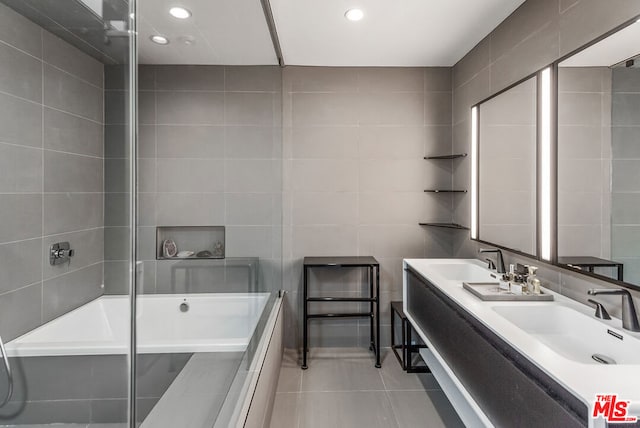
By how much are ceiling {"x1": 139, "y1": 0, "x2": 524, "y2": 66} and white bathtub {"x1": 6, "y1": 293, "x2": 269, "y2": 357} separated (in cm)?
65

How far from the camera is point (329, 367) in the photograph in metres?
2.75

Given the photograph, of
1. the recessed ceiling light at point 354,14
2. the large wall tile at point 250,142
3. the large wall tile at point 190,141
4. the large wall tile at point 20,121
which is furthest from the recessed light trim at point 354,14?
the large wall tile at point 20,121

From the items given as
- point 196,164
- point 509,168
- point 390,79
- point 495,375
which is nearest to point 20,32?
point 196,164

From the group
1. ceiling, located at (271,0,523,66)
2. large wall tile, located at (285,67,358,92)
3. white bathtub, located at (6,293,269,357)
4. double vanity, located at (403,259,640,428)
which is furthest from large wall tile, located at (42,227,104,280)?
large wall tile, located at (285,67,358,92)

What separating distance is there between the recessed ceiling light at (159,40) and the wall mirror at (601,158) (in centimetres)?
171

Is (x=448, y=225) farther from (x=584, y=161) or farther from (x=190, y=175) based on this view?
(x=190, y=175)

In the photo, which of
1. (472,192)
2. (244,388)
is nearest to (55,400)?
(244,388)

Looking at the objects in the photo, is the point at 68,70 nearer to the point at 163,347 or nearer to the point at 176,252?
the point at 176,252

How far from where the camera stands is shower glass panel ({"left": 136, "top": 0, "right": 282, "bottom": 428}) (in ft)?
2.97

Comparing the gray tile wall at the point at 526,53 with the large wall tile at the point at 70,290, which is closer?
the large wall tile at the point at 70,290

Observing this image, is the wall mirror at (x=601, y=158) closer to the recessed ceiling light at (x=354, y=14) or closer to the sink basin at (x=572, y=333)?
the sink basin at (x=572, y=333)

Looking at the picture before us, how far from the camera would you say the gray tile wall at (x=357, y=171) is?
9.83 feet

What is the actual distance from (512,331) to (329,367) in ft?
5.83

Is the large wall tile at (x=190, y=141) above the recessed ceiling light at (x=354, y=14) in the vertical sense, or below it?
below
